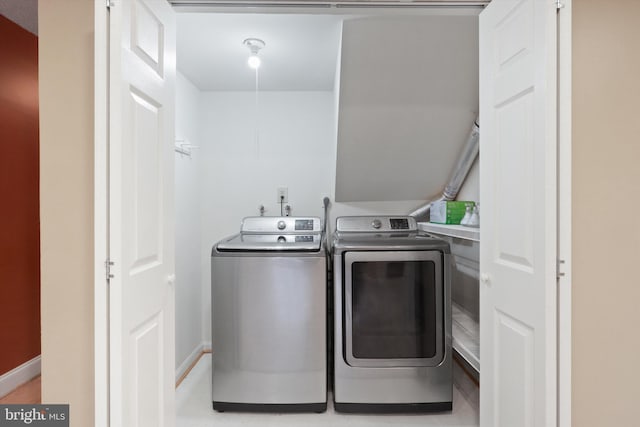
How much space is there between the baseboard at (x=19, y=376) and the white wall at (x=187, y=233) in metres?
1.00

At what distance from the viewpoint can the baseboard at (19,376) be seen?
2.35 meters

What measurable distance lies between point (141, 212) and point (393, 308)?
1505mm

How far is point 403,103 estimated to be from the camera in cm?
249

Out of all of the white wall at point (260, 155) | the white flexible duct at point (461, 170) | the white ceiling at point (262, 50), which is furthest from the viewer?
the white wall at point (260, 155)

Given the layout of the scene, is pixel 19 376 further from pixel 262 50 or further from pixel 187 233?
pixel 262 50

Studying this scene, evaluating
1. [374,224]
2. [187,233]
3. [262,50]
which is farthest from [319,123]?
[187,233]

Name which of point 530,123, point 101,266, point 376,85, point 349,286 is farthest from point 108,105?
point 376,85

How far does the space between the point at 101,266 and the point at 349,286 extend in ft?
4.51

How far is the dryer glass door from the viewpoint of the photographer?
2166 mm

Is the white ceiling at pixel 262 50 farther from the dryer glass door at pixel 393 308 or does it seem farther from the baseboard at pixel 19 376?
the baseboard at pixel 19 376

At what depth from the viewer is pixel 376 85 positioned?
93.4 inches

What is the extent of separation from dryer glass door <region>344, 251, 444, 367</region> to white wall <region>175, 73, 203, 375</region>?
1297 mm

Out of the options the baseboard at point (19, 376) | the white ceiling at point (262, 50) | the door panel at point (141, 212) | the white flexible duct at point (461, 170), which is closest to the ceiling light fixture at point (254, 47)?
the white ceiling at point (262, 50)

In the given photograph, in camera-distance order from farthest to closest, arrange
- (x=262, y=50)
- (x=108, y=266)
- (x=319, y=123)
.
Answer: (x=319, y=123) < (x=262, y=50) < (x=108, y=266)
